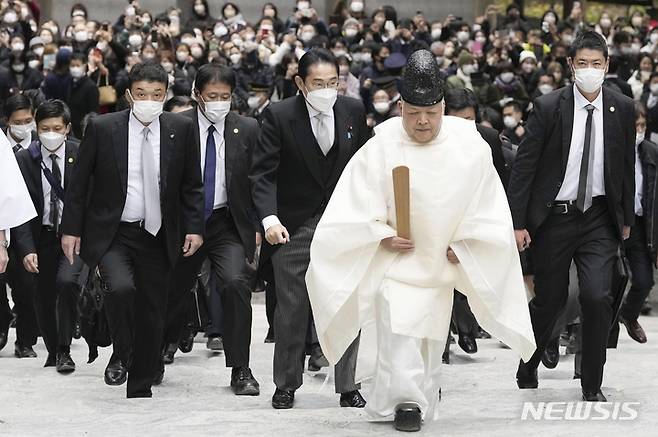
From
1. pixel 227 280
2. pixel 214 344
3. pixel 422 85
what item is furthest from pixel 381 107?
pixel 422 85

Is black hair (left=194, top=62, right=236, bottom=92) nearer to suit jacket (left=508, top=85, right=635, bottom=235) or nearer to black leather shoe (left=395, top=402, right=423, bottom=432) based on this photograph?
suit jacket (left=508, top=85, right=635, bottom=235)

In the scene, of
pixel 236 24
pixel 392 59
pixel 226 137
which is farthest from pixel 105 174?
pixel 236 24

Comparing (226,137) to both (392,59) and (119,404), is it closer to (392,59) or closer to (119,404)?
(119,404)

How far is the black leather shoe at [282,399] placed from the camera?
7.70m

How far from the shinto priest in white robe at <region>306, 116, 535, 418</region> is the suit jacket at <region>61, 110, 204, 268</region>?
4.73 ft

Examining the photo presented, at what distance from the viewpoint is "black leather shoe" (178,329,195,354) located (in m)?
10.4

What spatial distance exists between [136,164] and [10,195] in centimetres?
97

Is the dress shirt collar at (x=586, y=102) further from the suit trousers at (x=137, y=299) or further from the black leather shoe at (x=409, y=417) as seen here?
the suit trousers at (x=137, y=299)

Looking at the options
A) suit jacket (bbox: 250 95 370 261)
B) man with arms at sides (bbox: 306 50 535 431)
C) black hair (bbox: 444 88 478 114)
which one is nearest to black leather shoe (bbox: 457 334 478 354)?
black hair (bbox: 444 88 478 114)

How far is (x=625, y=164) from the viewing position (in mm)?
7723

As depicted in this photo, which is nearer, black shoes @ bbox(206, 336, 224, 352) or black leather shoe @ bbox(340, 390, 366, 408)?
black leather shoe @ bbox(340, 390, 366, 408)

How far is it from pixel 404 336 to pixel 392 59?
39.4ft

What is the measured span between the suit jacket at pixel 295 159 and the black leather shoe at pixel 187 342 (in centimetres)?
259

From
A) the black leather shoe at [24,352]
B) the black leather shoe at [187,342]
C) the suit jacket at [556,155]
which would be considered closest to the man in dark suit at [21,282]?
the black leather shoe at [24,352]
